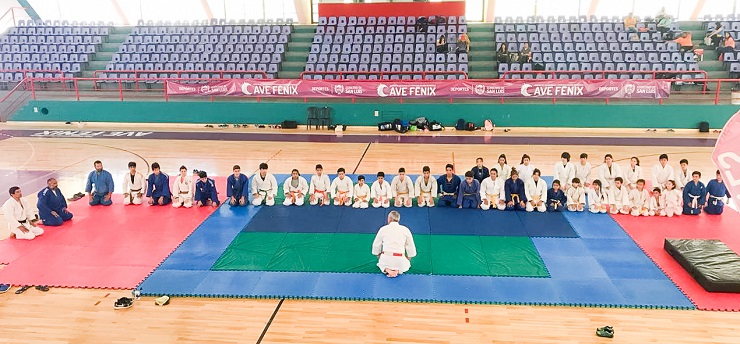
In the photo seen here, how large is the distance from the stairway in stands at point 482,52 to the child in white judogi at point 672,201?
1358 centimetres

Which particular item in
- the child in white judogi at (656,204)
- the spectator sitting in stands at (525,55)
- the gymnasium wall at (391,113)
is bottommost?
the child in white judogi at (656,204)

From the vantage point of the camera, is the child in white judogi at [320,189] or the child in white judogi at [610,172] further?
the child in white judogi at [610,172]

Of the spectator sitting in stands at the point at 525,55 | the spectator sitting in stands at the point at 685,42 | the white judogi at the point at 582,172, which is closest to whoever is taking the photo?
the white judogi at the point at 582,172

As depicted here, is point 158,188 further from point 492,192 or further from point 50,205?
point 492,192

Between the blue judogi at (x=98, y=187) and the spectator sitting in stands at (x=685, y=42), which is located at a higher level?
the spectator sitting in stands at (x=685, y=42)

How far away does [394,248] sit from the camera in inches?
354

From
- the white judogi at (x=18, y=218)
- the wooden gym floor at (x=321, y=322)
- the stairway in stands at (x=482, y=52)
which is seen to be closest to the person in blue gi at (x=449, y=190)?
the wooden gym floor at (x=321, y=322)

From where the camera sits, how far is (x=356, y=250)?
1009cm

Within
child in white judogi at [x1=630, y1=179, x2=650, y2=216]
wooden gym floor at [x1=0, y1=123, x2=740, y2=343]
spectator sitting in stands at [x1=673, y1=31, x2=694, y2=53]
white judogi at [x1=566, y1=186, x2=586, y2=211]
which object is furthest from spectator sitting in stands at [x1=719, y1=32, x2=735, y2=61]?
wooden gym floor at [x1=0, y1=123, x2=740, y2=343]

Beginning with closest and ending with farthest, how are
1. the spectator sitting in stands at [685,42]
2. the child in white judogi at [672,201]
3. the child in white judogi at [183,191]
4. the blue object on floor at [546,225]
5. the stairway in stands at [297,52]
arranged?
1. the blue object on floor at [546,225]
2. the child in white judogi at [672,201]
3. the child in white judogi at [183,191]
4. the spectator sitting in stands at [685,42]
5. the stairway in stands at [297,52]

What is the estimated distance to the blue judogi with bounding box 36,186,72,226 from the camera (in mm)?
11297

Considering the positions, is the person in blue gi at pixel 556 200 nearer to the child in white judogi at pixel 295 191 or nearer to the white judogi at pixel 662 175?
the white judogi at pixel 662 175

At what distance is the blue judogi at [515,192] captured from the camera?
41.3ft

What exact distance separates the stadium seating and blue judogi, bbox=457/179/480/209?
1107 centimetres
